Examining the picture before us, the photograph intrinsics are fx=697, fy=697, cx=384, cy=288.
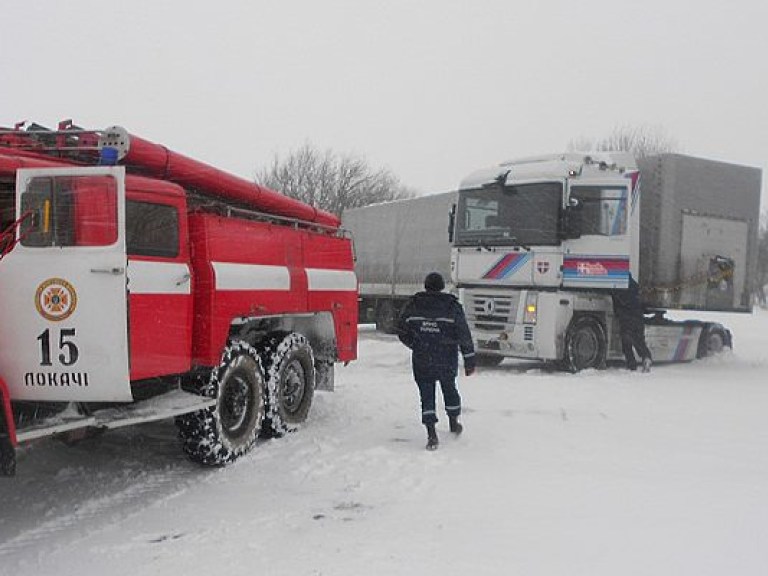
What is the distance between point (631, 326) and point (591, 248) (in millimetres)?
1966

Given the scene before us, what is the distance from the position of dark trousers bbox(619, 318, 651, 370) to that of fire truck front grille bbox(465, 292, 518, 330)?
89.0 inches

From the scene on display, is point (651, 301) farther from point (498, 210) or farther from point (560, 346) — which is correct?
point (498, 210)

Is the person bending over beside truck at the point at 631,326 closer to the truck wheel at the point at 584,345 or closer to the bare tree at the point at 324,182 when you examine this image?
the truck wheel at the point at 584,345

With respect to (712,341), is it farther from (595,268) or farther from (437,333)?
(437,333)

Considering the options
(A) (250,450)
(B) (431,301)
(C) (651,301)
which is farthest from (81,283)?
(C) (651,301)

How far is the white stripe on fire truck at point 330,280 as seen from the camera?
7.99 metres

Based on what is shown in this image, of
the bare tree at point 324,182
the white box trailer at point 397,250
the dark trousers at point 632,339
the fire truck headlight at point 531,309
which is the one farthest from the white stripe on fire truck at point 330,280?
the bare tree at point 324,182

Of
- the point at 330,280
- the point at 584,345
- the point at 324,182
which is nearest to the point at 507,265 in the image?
the point at 584,345

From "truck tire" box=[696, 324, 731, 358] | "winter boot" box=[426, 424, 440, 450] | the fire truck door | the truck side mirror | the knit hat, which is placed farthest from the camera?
"truck tire" box=[696, 324, 731, 358]

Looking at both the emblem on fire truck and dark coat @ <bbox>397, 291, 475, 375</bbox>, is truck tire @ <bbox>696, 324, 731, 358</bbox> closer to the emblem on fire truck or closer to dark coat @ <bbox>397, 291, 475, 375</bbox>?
dark coat @ <bbox>397, 291, 475, 375</bbox>

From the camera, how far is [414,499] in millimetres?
5363

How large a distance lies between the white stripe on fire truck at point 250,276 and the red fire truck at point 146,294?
2cm

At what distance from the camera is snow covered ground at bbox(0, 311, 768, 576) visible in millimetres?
4215

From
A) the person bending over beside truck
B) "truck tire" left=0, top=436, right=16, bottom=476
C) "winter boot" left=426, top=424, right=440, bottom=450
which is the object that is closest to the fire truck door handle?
"truck tire" left=0, top=436, right=16, bottom=476
